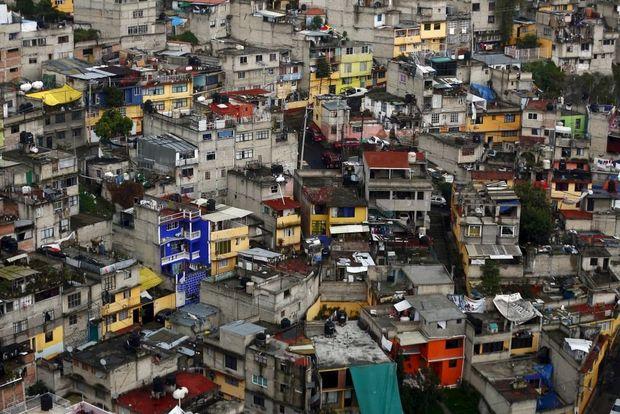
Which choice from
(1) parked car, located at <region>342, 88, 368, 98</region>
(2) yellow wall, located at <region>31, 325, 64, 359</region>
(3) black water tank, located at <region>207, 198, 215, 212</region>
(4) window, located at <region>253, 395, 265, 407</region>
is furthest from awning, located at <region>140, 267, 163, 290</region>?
(1) parked car, located at <region>342, 88, 368, 98</region>

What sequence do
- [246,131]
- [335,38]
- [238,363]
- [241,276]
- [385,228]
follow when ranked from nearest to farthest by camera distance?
[238,363] < [241,276] < [385,228] < [246,131] < [335,38]

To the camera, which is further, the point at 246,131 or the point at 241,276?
the point at 246,131

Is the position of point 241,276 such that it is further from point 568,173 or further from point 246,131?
point 568,173

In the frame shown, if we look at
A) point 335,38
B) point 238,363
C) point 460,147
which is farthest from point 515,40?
point 238,363

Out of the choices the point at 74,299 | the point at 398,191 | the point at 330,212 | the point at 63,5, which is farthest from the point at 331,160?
the point at 63,5

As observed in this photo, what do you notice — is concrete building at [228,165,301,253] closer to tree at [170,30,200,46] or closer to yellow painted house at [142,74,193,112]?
yellow painted house at [142,74,193,112]
